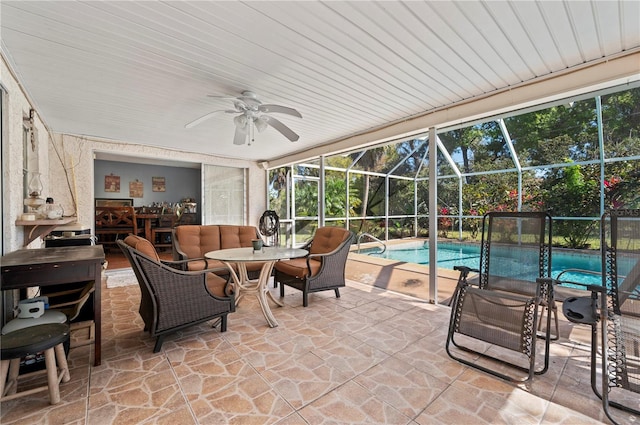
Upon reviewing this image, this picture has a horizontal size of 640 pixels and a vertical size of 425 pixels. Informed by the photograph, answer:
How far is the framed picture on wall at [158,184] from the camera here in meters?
8.67

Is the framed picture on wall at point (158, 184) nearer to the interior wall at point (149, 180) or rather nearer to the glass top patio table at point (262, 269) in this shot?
the interior wall at point (149, 180)

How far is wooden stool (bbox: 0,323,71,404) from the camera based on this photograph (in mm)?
1557

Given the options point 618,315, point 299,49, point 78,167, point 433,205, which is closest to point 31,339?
point 299,49

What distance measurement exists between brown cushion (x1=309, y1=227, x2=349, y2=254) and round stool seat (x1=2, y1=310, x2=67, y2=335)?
2877 mm

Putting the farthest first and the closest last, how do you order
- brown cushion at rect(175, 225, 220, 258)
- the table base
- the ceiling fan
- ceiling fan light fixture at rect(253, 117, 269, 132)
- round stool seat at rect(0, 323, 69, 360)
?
brown cushion at rect(175, 225, 220, 258) < ceiling fan light fixture at rect(253, 117, 269, 132) < the table base < the ceiling fan < round stool seat at rect(0, 323, 69, 360)

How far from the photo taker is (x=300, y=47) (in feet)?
7.24

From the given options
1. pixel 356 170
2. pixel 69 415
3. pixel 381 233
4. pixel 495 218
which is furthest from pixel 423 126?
pixel 381 233

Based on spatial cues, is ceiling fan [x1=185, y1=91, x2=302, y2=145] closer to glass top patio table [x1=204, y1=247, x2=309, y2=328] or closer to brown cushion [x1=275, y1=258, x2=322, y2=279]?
glass top patio table [x1=204, y1=247, x2=309, y2=328]

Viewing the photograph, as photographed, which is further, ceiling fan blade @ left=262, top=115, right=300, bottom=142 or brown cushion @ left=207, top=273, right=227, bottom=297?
ceiling fan blade @ left=262, top=115, right=300, bottom=142

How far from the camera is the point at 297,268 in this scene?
365 centimetres

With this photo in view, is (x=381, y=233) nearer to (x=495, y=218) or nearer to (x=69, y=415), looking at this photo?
(x=495, y=218)

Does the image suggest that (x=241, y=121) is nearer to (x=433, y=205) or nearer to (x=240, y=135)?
(x=240, y=135)

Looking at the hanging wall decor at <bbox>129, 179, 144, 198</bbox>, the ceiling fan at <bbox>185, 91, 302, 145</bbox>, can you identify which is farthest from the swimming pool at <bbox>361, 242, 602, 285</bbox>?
the hanging wall decor at <bbox>129, 179, 144, 198</bbox>

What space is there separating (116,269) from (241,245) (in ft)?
9.60
